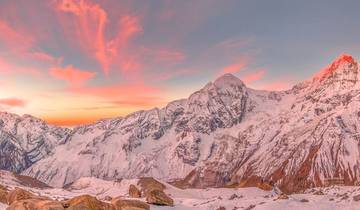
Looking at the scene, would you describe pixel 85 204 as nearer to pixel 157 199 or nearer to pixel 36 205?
pixel 36 205

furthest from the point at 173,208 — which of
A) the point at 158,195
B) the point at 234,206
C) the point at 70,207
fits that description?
the point at 70,207

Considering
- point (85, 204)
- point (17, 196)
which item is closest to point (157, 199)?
point (17, 196)

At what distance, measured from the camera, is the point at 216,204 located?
81.9m

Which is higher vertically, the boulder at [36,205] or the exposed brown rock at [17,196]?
the exposed brown rock at [17,196]

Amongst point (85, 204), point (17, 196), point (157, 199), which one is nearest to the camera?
point (85, 204)

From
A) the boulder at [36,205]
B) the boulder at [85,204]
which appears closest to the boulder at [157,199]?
the boulder at [85,204]

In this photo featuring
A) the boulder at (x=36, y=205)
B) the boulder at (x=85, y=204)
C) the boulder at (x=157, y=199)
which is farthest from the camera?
the boulder at (x=157, y=199)

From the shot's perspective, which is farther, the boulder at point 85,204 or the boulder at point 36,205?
the boulder at point 85,204

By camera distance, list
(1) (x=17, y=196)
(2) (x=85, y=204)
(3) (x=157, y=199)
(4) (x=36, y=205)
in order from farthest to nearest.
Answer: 1. (3) (x=157, y=199)
2. (1) (x=17, y=196)
3. (2) (x=85, y=204)
4. (4) (x=36, y=205)

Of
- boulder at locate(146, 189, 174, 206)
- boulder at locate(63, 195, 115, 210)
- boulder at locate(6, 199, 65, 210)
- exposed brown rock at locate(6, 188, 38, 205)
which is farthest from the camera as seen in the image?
boulder at locate(146, 189, 174, 206)

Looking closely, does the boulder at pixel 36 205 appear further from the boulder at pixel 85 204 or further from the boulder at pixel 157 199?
the boulder at pixel 157 199

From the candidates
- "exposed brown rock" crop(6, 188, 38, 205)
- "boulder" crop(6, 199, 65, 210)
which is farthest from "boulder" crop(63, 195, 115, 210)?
"exposed brown rock" crop(6, 188, 38, 205)

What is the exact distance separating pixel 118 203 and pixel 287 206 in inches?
944

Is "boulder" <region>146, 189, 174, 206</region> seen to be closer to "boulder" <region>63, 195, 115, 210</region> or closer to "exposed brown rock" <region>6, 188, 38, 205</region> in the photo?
"exposed brown rock" <region>6, 188, 38, 205</region>
